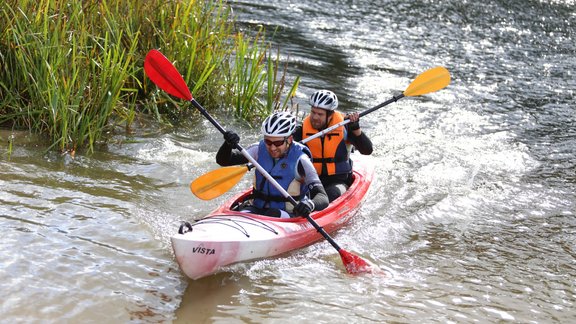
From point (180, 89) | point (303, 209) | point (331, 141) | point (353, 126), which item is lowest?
point (303, 209)

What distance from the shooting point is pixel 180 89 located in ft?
19.5

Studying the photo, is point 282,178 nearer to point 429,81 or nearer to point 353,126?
point 353,126

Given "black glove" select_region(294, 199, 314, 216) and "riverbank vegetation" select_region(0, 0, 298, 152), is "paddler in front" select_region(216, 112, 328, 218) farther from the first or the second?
"riverbank vegetation" select_region(0, 0, 298, 152)

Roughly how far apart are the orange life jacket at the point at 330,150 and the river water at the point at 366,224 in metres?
0.46

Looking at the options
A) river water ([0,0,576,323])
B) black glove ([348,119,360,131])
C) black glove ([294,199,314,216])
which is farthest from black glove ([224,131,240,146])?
black glove ([348,119,360,131])

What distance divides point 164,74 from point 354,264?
2.05m

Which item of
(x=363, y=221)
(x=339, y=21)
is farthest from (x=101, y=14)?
(x=339, y=21)

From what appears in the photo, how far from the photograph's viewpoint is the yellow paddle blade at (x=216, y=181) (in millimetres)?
5613

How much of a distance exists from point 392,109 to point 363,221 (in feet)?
12.8

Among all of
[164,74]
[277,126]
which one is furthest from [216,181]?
[164,74]

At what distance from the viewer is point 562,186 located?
7.67 m

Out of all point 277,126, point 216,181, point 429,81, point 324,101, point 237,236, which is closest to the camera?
point 237,236

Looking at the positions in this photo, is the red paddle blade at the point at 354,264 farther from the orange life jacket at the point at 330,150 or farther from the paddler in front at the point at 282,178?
the orange life jacket at the point at 330,150

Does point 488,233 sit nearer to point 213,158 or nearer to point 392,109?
point 213,158
